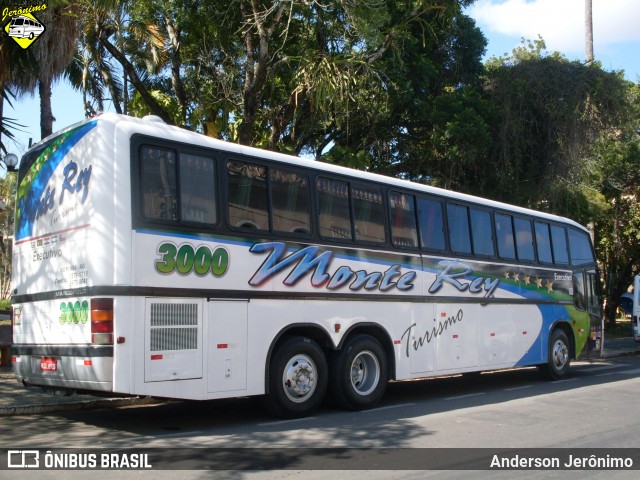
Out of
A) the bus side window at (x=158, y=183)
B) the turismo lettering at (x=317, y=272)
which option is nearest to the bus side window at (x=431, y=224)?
the turismo lettering at (x=317, y=272)

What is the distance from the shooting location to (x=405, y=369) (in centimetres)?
1143

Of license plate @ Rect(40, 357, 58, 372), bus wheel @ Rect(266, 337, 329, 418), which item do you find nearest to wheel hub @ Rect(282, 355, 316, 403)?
bus wheel @ Rect(266, 337, 329, 418)

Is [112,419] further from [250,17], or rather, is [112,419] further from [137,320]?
[250,17]

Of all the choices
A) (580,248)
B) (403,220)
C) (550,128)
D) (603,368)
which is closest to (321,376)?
(403,220)

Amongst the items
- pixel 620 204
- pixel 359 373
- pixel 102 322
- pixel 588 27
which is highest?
pixel 588 27

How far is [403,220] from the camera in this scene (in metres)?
11.7

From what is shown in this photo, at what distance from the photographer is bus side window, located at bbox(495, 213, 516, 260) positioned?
45.3 ft

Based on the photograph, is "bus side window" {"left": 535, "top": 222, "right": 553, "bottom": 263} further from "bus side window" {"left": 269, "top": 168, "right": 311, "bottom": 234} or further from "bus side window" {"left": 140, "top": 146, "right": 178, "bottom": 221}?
"bus side window" {"left": 140, "top": 146, "right": 178, "bottom": 221}

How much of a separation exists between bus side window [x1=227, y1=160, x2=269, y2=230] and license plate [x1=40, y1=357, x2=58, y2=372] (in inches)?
110

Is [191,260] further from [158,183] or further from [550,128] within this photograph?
[550,128]

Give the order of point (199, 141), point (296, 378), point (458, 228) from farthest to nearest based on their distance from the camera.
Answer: point (458, 228), point (296, 378), point (199, 141)

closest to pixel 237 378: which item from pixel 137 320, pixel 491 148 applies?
pixel 137 320

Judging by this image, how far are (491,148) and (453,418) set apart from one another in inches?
469

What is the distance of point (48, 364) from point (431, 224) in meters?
6.69
